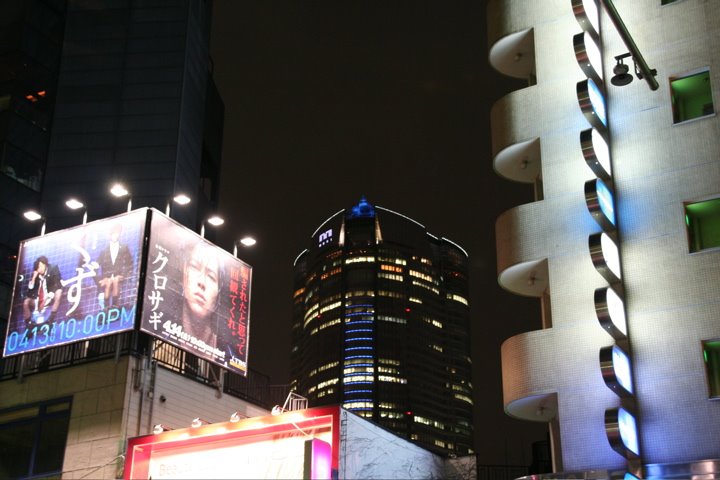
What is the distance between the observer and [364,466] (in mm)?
21312

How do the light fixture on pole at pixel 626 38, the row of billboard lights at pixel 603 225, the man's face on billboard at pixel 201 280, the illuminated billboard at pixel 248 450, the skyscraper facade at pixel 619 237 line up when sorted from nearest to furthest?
the light fixture on pole at pixel 626 38, the illuminated billboard at pixel 248 450, the row of billboard lights at pixel 603 225, the skyscraper facade at pixel 619 237, the man's face on billboard at pixel 201 280

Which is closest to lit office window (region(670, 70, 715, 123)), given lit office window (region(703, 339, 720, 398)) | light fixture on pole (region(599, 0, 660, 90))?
light fixture on pole (region(599, 0, 660, 90))

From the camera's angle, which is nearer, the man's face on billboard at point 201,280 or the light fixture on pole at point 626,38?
the light fixture on pole at point 626,38

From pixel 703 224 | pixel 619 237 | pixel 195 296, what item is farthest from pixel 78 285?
pixel 703 224

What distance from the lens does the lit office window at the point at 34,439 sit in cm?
2741

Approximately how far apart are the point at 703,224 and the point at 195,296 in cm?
1571

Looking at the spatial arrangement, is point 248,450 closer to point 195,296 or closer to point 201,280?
point 195,296

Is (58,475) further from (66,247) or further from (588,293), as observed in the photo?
(588,293)

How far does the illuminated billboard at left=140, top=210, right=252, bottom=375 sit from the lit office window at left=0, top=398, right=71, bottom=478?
3.73m

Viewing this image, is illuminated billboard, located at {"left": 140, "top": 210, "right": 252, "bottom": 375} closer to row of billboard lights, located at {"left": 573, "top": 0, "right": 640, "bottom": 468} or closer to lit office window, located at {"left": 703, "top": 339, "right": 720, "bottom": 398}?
row of billboard lights, located at {"left": 573, "top": 0, "right": 640, "bottom": 468}

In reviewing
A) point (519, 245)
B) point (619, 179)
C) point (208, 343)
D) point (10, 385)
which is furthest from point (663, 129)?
point (10, 385)

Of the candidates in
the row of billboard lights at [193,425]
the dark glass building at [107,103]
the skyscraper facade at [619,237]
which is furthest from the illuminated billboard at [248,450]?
the dark glass building at [107,103]

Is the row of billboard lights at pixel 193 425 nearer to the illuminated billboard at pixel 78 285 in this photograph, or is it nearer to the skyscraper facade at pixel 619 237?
the illuminated billboard at pixel 78 285

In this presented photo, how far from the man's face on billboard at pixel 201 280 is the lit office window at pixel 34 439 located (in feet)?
16.6
